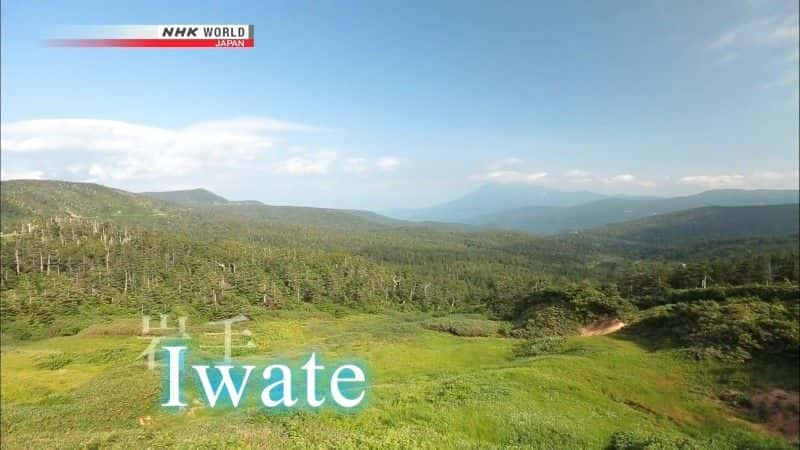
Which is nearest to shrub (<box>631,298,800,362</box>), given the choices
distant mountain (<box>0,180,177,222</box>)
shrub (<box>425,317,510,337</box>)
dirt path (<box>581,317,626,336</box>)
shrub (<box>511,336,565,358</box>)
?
shrub (<box>511,336,565,358</box>)

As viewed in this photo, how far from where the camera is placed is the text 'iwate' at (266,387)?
67.9 feet

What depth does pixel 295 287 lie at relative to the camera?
72562 mm

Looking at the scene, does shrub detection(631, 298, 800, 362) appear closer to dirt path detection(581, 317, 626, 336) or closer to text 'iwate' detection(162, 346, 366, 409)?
dirt path detection(581, 317, 626, 336)

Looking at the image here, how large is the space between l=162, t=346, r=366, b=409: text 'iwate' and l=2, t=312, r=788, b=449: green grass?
99 centimetres

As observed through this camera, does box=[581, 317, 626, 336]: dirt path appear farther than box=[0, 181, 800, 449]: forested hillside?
Yes

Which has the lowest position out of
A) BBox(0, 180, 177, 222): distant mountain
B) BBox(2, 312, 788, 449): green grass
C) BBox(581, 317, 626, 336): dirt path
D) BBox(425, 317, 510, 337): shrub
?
BBox(425, 317, 510, 337): shrub

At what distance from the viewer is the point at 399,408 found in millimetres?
20031

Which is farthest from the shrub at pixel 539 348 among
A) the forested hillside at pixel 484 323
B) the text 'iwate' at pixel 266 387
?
the text 'iwate' at pixel 266 387

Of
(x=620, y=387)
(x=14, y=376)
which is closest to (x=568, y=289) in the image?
(x=620, y=387)

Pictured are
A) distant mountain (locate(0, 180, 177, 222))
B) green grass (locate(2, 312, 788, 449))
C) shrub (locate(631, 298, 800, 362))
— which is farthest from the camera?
distant mountain (locate(0, 180, 177, 222))

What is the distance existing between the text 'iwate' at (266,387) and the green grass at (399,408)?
0.99 meters

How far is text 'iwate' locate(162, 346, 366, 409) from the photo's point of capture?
20.7m

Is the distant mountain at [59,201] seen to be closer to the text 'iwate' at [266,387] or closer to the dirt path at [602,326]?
the text 'iwate' at [266,387]

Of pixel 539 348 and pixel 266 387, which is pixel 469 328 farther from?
pixel 266 387
